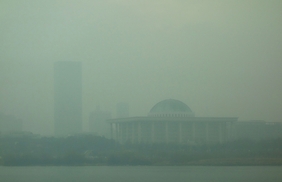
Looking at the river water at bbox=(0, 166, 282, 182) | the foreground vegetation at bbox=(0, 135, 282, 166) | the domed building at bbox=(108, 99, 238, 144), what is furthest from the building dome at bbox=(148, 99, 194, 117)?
the river water at bbox=(0, 166, 282, 182)

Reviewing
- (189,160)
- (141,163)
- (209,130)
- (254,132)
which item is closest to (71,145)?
(141,163)

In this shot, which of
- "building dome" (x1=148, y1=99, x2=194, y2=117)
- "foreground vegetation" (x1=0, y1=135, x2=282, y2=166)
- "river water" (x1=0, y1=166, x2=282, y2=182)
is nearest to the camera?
"river water" (x1=0, y1=166, x2=282, y2=182)

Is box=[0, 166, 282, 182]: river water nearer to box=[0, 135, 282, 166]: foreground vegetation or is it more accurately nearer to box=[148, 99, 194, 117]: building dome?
box=[0, 135, 282, 166]: foreground vegetation

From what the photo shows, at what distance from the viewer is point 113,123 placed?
266ft

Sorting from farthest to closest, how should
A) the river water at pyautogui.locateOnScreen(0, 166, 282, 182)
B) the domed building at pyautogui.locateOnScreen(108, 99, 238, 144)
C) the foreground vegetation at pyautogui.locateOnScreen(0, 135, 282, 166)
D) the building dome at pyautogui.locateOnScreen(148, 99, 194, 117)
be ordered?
the building dome at pyautogui.locateOnScreen(148, 99, 194, 117), the domed building at pyautogui.locateOnScreen(108, 99, 238, 144), the foreground vegetation at pyautogui.locateOnScreen(0, 135, 282, 166), the river water at pyautogui.locateOnScreen(0, 166, 282, 182)

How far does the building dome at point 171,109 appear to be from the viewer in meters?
77.9

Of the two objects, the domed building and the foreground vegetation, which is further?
the domed building

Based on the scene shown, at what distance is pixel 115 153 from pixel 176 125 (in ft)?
83.3

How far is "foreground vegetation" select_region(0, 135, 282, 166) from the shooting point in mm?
50844

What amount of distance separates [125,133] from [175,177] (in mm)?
40995

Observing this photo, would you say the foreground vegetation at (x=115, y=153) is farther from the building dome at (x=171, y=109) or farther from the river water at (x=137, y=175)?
the building dome at (x=171, y=109)

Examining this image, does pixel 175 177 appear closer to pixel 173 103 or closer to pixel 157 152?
pixel 157 152

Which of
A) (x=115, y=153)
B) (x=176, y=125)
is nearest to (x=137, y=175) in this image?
(x=115, y=153)

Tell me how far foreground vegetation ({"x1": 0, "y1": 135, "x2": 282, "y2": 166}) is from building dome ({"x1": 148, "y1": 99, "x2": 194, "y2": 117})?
819 inches
